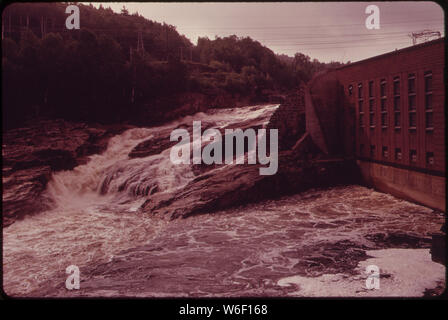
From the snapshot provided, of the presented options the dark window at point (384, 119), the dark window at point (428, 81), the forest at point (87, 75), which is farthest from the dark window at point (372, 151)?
the forest at point (87, 75)

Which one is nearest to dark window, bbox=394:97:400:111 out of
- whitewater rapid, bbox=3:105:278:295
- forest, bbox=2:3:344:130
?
whitewater rapid, bbox=3:105:278:295

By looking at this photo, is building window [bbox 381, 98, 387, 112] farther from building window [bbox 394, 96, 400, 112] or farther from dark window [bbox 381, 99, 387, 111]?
A: building window [bbox 394, 96, 400, 112]

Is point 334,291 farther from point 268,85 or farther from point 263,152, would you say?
point 268,85

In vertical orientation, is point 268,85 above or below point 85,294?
above

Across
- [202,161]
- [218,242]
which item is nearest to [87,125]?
[202,161]

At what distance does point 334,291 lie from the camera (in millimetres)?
5832

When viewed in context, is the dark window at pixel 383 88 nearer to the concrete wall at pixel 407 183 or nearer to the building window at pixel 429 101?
the building window at pixel 429 101

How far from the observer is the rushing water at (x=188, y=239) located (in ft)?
21.8

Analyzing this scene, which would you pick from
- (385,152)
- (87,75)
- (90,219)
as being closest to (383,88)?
(385,152)

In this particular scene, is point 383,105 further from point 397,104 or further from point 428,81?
point 428,81

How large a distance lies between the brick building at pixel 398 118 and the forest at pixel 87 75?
36.5 feet

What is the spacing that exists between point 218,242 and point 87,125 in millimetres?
14400

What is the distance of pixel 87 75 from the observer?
21625 millimetres

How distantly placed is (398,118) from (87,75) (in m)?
17.8
